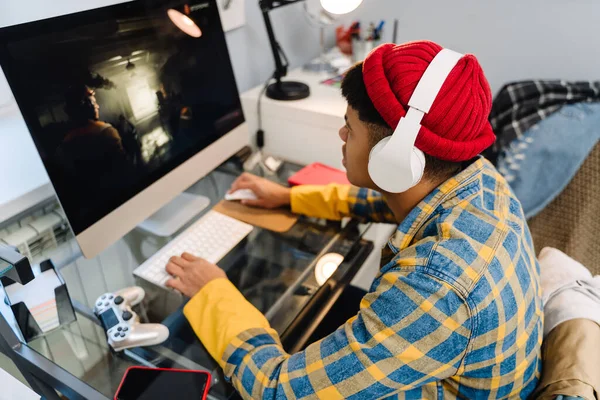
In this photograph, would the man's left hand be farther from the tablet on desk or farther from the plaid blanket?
the plaid blanket

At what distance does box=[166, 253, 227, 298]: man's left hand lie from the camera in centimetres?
89

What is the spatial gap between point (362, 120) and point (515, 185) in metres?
1.07

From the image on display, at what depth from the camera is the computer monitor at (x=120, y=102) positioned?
0.77 m

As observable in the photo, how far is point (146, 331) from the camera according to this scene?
80 cm

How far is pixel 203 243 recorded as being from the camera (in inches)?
41.1

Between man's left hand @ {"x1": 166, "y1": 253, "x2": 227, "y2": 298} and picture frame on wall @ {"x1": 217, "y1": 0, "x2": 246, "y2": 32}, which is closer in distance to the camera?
man's left hand @ {"x1": 166, "y1": 253, "x2": 227, "y2": 298}

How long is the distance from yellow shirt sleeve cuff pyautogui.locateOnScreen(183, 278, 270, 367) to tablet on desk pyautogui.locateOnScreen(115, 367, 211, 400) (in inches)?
2.2

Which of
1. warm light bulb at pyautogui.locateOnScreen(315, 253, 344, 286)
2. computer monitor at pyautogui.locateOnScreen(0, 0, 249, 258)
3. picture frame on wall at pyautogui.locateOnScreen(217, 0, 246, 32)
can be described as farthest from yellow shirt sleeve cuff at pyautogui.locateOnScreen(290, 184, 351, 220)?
picture frame on wall at pyautogui.locateOnScreen(217, 0, 246, 32)

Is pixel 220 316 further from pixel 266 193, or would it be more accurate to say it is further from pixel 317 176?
pixel 317 176

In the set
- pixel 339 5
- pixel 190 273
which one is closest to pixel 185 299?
pixel 190 273

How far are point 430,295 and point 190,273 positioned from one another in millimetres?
507

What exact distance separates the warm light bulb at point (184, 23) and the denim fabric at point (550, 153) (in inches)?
46.2

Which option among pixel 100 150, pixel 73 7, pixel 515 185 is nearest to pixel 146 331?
pixel 100 150

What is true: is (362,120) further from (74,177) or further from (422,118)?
(74,177)
